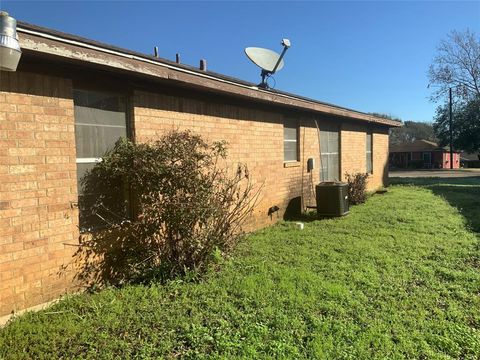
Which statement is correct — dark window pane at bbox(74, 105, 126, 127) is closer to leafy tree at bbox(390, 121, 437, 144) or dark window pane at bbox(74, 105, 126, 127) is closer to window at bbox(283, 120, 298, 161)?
window at bbox(283, 120, 298, 161)

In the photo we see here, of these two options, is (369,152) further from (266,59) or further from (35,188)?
(35,188)

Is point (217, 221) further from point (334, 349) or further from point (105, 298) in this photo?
point (334, 349)

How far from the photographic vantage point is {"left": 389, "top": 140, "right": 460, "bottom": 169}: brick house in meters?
54.2

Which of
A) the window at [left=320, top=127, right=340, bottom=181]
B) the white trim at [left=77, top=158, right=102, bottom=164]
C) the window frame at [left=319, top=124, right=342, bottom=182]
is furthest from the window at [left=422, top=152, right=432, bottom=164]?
the white trim at [left=77, top=158, right=102, bottom=164]

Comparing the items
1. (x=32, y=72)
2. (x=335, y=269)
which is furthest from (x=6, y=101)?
(x=335, y=269)

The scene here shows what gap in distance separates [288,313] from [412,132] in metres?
88.7

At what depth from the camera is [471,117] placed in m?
36.8

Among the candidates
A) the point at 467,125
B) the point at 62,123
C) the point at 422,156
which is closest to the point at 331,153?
the point at 62,123

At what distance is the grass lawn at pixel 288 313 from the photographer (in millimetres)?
3314

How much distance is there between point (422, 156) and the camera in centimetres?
5616

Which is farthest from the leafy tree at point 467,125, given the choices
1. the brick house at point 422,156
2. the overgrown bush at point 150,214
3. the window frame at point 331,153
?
the overgrown bush at point 150,214

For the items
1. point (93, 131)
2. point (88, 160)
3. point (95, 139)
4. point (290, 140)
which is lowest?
point (88, 160)

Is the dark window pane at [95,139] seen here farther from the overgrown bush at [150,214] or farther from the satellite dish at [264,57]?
the satellite dish at [264,57]

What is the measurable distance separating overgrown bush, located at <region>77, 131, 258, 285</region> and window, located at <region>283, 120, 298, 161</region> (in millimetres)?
4644
